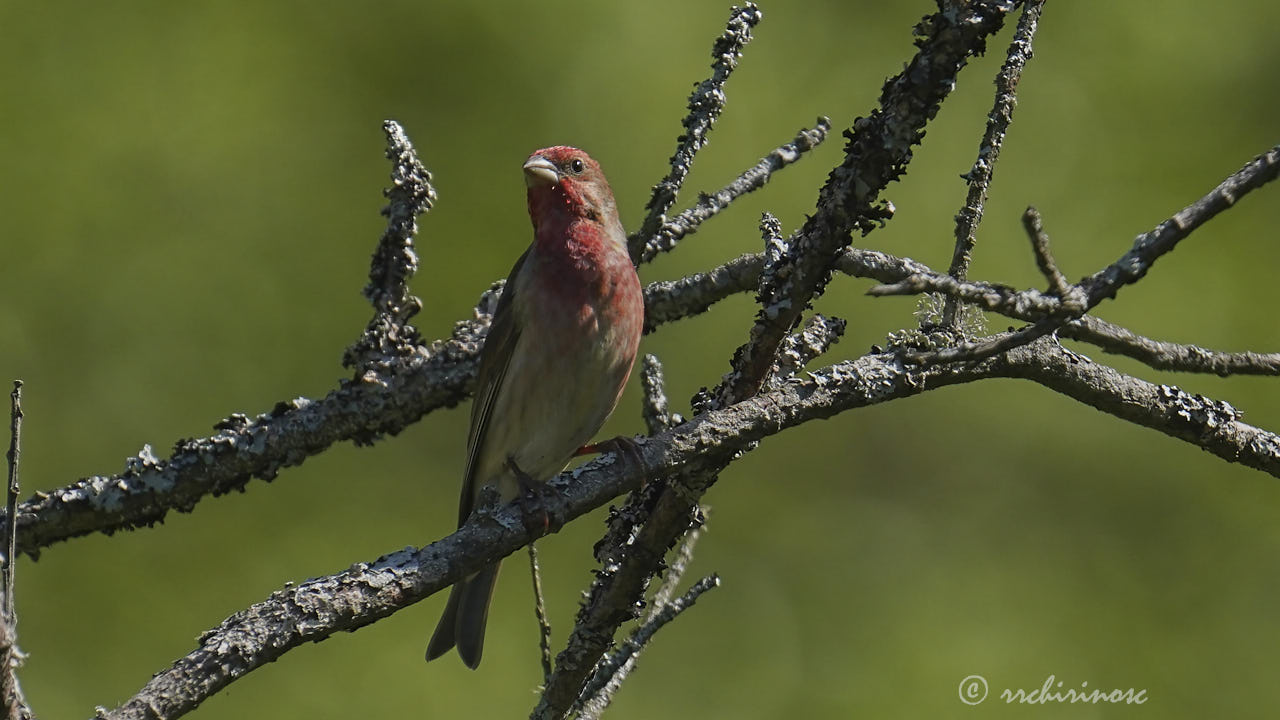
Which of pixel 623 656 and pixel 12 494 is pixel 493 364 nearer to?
pixel 623 656

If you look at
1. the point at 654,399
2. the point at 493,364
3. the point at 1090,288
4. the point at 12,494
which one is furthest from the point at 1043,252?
the point at 493,364

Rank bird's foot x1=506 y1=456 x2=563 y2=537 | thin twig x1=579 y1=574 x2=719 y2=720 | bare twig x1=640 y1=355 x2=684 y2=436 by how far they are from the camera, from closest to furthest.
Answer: bird's foot x1=506 y1=456 x2=563 y2=537 → thin twig x1=579 y1=574 x2=719 y2=720 → bare twig x1=640 y1=355 x2=684 y2=436

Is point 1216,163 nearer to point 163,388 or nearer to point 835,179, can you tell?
point 835,179

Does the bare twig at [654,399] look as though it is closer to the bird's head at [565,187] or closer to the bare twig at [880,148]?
the bare twig at [880,148]

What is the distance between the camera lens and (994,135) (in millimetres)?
3021

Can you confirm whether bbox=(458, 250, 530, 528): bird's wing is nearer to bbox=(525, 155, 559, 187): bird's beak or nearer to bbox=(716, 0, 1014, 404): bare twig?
bbox=(525, 155, 559, 187): bird's beak

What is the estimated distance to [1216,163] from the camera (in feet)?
18.4

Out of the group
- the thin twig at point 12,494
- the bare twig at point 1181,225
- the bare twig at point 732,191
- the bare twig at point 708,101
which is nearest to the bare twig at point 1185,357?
the bare twig at point 1181,225

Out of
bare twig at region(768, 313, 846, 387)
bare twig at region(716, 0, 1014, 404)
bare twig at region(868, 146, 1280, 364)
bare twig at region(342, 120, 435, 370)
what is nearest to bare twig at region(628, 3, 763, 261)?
bare twig at region(768, 313, 846, 387)

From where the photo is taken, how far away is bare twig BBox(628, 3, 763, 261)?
129 inches

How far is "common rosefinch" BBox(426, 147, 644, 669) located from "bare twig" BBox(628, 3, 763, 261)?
82cm

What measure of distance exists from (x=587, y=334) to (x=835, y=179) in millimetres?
1701

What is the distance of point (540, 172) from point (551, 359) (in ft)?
2.18

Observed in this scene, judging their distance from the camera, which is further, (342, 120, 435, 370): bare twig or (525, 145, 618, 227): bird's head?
(525, 145, 618, 227): bird's head
